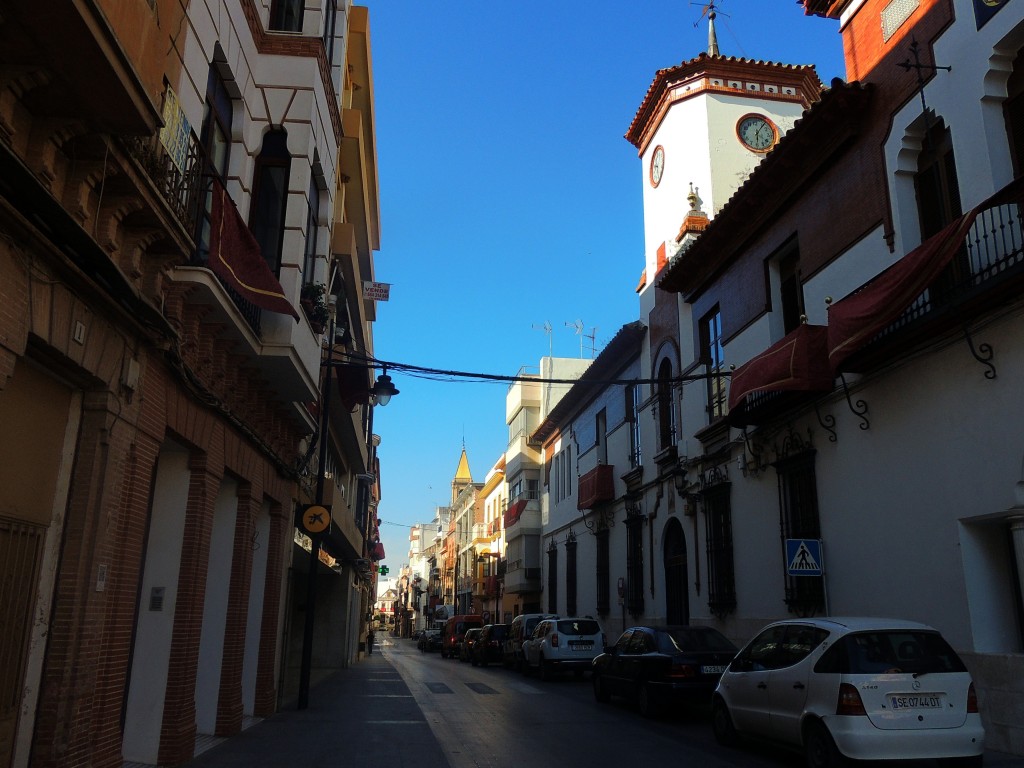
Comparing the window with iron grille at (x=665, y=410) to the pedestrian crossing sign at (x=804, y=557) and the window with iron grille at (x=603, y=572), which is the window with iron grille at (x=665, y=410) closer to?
the window with iron grille at (x=603, y=572)

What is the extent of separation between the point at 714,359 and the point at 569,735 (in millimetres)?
10738

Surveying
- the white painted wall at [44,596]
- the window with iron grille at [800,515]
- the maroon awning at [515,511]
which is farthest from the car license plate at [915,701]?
the maroon awning at [515,511]

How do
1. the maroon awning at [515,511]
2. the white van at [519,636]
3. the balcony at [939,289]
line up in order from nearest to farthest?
1. the balcony at [939,289]
2. the white van at [519,636]
3. the maroon awning at [515,511]

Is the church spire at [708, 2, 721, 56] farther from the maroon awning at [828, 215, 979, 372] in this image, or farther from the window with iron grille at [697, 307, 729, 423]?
the maroon awning at [828, 215, 979, 372]

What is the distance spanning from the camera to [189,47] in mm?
8562

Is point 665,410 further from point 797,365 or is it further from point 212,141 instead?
point 212,141

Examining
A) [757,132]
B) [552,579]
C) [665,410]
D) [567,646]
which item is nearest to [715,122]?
[757,132]

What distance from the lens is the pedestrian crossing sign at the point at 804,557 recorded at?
12289 millimetres

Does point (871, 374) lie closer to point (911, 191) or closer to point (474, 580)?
point (911, 191)

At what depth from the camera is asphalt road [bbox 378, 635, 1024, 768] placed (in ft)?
31.2

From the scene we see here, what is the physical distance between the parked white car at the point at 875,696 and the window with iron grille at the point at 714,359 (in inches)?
397

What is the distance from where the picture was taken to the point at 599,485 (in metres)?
27.7

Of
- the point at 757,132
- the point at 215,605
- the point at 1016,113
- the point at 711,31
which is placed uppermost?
the point at 711,31

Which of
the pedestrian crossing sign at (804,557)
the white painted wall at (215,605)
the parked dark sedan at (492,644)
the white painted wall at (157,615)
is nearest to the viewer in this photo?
the white painted wall at (157,615)
